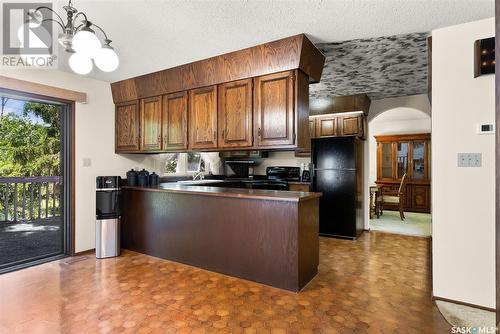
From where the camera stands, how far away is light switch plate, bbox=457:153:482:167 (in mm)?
2205

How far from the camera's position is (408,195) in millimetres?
6902

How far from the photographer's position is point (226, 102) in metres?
3.03

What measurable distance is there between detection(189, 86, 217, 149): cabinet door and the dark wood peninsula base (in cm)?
61

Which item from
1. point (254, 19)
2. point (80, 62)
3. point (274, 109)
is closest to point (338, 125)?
point (274, 109)

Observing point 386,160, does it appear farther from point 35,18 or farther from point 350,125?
point 35,18

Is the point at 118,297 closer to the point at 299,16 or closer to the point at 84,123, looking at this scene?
the point at 84,123

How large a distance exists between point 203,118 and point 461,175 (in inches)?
104

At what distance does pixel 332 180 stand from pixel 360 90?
1546mm

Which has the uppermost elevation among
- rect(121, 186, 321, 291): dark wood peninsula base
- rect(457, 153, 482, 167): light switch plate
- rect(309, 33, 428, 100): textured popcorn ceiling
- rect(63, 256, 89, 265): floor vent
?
rect(309, 33, 428, 100): textured popcorn ceiling

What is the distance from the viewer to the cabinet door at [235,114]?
287 centimetres

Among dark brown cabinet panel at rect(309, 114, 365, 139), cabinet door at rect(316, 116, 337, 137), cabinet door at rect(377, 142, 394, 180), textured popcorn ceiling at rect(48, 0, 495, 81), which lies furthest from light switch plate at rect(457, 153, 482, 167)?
cabinet door at rect(377, 142, 394, 180)

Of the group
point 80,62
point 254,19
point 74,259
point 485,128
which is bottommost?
point 74,259

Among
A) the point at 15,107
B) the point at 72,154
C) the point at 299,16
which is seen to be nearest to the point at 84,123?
the point at 72,154

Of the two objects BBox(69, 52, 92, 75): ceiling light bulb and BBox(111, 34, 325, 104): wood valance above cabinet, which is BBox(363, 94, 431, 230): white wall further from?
BBox(69, 52, 92, 75): ceiling light bulb
